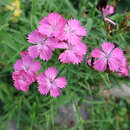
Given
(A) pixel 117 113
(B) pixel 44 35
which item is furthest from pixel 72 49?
(A) pixel 117 113

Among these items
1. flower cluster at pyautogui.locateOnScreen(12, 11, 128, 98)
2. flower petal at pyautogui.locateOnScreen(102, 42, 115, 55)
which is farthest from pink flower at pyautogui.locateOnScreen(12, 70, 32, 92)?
flower petal at pyautogui.locateOnScreen(102, 42, 115, 55)

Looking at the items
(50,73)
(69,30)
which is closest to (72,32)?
(69,30)

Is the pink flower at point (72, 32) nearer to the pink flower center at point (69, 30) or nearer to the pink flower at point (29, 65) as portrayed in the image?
the pink flower center at point (69, 30)

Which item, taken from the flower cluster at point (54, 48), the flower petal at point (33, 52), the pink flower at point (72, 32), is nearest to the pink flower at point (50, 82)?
the flower cluster at point (54, 48)

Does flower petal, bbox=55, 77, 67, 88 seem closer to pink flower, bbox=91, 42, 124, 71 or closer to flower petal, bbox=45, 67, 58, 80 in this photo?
flower petal, bbox=45, 67, 58, 80

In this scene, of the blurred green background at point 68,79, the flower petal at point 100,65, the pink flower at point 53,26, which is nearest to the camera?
the pink flower at point 53,26

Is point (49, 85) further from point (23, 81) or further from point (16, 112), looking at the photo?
point (16, 112)

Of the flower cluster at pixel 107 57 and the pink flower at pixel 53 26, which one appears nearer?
the pink flower at pixel 53 26
